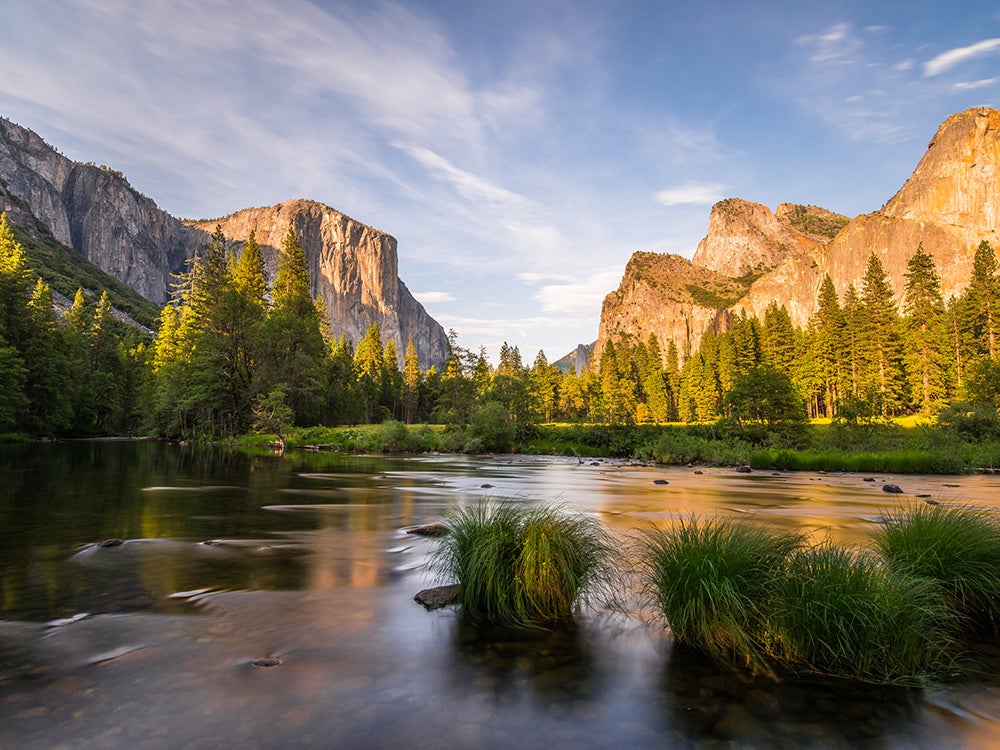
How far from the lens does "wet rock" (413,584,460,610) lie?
6.91 m

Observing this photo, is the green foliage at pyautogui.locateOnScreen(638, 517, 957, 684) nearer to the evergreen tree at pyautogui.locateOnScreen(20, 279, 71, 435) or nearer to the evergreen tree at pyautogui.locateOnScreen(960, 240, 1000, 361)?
the evergreen tree at pyautogui.locateOnScreen(20, 279, 71, 435)

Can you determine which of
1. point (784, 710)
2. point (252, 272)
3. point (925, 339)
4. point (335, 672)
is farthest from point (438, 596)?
point (925, 339)

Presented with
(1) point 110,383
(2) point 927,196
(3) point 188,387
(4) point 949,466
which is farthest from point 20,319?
(2) point 927,196

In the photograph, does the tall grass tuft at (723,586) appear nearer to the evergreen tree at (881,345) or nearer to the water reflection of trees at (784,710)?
the water reflection of trees at (784,710)

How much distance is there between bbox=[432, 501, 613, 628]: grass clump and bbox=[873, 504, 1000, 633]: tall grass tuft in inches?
132

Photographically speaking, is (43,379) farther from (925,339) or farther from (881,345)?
(925,339)

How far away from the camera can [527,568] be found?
638 cm

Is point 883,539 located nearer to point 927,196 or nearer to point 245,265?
point 245,265

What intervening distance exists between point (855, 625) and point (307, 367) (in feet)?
183

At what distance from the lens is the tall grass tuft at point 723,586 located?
5.14 m

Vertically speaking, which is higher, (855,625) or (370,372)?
(370,372)

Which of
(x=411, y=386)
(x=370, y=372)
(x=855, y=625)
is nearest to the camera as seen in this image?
(x=855, y=625)

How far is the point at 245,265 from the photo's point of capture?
68812 mm

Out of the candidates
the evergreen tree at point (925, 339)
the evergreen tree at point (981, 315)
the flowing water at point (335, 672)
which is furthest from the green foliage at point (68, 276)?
the evergreen tree at point (981, 315)
